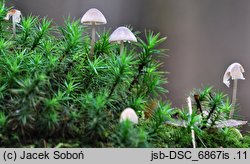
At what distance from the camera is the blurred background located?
2.93m

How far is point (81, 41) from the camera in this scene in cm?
126

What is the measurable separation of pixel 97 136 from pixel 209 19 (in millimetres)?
2299

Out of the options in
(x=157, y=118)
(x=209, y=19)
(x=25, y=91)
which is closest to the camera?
(x=25, y=91)

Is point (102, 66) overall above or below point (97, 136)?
above

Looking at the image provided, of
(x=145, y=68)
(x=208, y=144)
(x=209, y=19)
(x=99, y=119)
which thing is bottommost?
(x=208, y=144)

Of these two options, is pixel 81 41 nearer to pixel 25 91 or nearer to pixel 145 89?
pixel 145 89

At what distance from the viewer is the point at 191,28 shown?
10.5 feet

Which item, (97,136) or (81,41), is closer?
(97,136)

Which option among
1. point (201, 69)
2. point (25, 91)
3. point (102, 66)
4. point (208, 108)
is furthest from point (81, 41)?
point (201, 69)

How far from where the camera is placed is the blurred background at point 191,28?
2934mm

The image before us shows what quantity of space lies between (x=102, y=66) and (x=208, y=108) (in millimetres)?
416

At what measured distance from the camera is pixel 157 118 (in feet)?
Result: 3.42

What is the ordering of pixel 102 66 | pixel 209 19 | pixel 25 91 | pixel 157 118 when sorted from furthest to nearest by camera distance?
pixel 209 19
pixel 102 66
pixel 157 118
pixel 25 91

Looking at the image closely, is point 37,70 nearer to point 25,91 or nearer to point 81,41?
point 25,91
